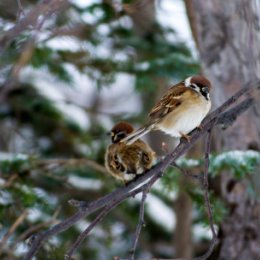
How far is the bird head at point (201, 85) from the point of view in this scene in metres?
3.51

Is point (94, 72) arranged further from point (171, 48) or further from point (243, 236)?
point (243, 236)

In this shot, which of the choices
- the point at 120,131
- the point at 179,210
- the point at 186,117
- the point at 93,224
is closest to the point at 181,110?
the point at 186,117

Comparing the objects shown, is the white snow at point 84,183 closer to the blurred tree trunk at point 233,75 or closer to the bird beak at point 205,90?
the blurred tree trunk at point 233,75

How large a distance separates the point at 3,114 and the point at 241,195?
2678 mm

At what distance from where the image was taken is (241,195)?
4441 millimetres

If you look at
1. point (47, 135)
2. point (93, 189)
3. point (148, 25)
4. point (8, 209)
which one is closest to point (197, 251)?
point (93, 189)

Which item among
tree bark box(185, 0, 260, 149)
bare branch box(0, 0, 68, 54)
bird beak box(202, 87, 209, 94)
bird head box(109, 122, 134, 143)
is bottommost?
tree bark box(185, 0, 260, 149)

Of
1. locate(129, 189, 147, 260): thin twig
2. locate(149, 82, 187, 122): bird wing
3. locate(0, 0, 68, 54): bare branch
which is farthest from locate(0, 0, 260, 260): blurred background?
locate(0, 0, 68, 54): bare branch

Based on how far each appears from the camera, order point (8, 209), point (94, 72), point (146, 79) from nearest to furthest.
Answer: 1. point (8, 209)
2. point (146, 79)
3. point (94, 72)

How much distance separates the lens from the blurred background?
4156 mm

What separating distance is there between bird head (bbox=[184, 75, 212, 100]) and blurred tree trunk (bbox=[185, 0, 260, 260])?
0.85 metres

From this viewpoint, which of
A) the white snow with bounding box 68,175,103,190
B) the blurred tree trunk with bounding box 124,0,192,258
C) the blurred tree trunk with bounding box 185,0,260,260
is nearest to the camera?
the blurred tree trunk with bounding box 185,0,260,260

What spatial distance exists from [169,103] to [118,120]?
7.78 ft

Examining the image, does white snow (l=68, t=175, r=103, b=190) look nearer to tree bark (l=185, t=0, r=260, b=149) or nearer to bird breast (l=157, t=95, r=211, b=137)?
tree bark (l=185, t=0, r=260, b=149)
